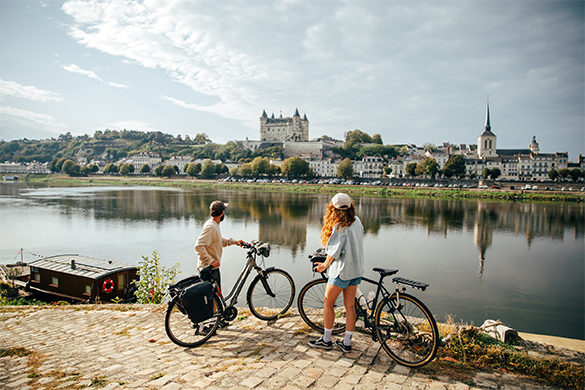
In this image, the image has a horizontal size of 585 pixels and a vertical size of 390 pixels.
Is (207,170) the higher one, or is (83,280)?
(207,170)

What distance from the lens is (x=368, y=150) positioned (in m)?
104

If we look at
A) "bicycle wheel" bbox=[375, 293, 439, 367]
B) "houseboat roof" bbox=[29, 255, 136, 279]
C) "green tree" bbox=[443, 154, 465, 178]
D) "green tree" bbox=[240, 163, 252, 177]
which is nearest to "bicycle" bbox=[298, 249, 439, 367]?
"bicycle wheel" bbox=[375, 293, 439, 367]

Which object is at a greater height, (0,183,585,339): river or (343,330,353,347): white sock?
(343,330,353,347): white sock

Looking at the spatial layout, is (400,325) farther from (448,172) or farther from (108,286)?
(448,172)

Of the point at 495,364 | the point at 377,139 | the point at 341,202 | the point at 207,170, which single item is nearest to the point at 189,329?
the point at 341,202

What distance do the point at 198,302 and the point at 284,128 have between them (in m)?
122

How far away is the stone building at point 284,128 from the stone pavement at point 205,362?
379 ft

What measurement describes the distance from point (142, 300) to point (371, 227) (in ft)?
53.3

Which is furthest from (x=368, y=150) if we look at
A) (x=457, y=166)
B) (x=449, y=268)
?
(x=449, y=268)

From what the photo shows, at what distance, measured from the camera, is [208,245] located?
168 inches

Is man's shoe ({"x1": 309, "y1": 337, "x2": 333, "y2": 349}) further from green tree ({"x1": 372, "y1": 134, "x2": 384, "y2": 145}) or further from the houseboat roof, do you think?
green tree ({"x1": 372, "y1": 134, "x2": 384, "y2": 145})

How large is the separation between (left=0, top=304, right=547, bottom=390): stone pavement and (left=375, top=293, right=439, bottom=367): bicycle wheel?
146mm

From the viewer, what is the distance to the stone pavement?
3055 mm

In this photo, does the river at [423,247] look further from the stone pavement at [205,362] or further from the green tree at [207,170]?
the green tree at [207,170]
